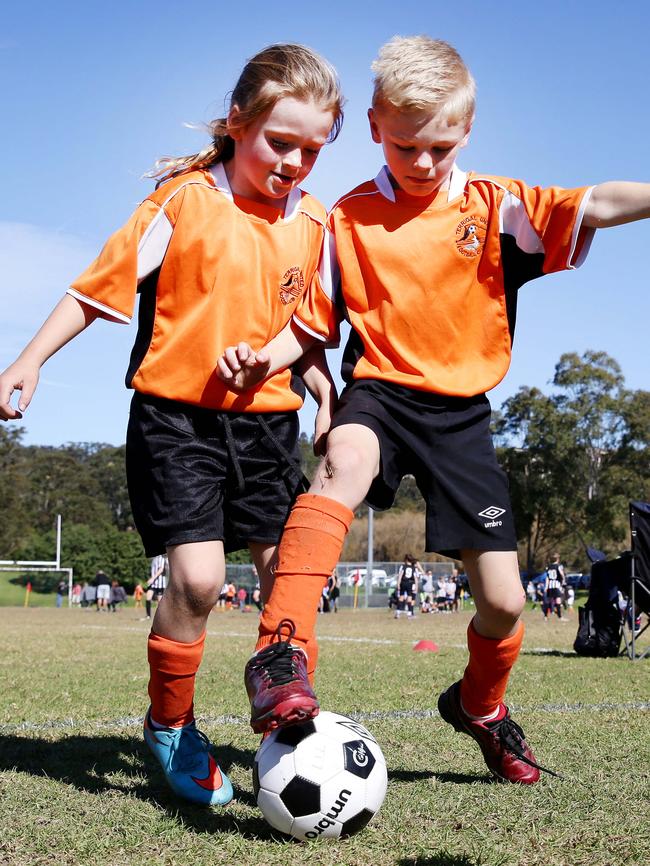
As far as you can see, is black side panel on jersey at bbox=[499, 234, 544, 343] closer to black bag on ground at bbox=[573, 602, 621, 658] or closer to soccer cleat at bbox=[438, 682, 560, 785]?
soccer cleat at bbox=[438, 682, 560, 785]

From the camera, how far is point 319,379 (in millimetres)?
3451

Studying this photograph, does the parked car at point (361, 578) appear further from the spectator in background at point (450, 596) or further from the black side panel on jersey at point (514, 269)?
the black side panel on jersey at point (514, 269)

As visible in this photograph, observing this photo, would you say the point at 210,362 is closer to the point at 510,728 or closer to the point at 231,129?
the point at 231,129

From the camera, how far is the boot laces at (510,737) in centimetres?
336

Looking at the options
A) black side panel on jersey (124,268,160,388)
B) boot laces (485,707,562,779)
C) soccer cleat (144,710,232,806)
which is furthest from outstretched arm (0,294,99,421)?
boot laces (485,707,562,779)

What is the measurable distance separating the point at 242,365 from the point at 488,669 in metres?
1.38

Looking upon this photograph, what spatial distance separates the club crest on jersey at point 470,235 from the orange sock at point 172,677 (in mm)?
1571

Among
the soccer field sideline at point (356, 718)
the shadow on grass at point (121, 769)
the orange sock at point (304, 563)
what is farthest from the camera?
the soccer field sideline at point (356, 718)

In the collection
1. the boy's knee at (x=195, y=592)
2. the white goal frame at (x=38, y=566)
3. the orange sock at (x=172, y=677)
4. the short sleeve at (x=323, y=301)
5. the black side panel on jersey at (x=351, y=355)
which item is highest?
the short sleeve at (x=323, y=301)

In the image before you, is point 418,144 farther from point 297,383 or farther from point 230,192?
point 297,383

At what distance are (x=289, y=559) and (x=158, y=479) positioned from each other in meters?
0.63

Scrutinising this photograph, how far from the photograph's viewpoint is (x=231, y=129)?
332cm

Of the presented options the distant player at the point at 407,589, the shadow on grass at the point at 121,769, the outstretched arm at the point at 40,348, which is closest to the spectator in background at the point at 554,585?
the distant player at the point at 407,589

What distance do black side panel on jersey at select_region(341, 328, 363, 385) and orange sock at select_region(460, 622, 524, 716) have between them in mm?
984
